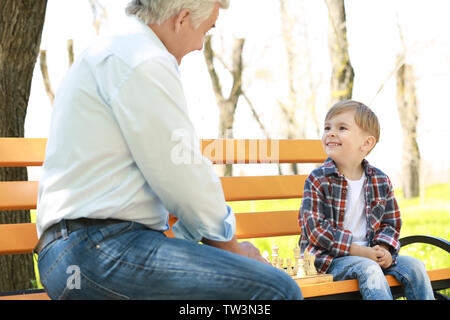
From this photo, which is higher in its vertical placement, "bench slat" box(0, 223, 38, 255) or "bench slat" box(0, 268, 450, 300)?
"bench slat" box(0, 223, 38, 255)

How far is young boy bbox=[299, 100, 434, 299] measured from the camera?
2.54 meters

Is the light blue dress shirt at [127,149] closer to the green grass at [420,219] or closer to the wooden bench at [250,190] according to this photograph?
the wooden bench at [250,190]

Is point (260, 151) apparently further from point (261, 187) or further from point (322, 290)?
point (322, 290)

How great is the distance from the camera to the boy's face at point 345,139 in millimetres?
2777

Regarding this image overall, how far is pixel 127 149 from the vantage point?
164cm

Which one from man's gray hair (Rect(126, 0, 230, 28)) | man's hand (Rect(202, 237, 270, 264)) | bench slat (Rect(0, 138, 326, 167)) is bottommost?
man's hand (Rect(202, 237, 270, 264))

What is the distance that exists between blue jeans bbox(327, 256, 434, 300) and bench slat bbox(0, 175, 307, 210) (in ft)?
2.28

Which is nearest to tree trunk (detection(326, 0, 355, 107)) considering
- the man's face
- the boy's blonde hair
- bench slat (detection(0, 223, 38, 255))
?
the boy's blonde hair

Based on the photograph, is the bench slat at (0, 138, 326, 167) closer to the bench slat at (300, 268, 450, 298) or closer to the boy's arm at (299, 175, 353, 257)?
the boy's arm at (299, 175, 353, 257)

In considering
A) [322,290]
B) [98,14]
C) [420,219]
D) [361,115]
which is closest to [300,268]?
[322,290]

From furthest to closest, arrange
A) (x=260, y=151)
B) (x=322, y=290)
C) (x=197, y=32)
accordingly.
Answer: (x=260, y=151), (x=322, y=290), (x=197, y=32)

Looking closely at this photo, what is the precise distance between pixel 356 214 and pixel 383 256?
26 centimetres

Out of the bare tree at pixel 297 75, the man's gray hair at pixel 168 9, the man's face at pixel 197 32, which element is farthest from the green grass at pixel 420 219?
the man's gray hair at pixel 168 9

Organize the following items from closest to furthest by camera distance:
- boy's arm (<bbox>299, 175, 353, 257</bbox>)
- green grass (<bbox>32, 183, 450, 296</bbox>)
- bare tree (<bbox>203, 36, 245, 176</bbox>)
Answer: boy's arm (<bbox>299, 175, 353, 257</bbox>), green grass (<bbox>32, 183, 450, 296</bbox>), bare tree (<bbox>203, 36, 245, 176</bbox>)
